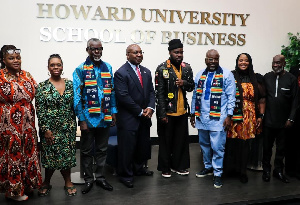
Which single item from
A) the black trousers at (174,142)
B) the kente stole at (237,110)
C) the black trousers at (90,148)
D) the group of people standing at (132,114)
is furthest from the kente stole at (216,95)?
the black trousers at (90,148)

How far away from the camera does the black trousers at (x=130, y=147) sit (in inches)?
148

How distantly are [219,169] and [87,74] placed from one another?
1.97 meters

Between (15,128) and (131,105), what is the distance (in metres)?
1.27

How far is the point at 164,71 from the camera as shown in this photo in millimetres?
3916

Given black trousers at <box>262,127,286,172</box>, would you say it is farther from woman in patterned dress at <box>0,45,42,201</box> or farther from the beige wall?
woman in patterned dress at <box>0,45,42,201</box>

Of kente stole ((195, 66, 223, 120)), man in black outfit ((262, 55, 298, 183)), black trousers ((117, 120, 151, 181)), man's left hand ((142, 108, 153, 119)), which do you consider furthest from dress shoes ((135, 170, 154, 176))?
man in black outfit ((262, 55, 298, 183))

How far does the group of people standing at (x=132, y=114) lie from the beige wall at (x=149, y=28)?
1.88 meters

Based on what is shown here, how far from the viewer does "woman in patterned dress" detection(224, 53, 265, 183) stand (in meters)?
3.82

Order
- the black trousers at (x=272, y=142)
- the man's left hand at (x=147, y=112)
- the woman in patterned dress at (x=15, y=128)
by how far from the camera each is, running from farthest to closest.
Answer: the black trousers at (x=272, y=142) < the man's left hand at (x=147, y=112) < the woman in patterned dress at (x=15, y=128)

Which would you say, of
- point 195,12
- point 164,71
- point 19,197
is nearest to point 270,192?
point 164,71

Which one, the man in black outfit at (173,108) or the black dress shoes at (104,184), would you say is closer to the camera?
the black dress shoes at (104,184)

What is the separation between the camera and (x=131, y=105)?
3.66 m

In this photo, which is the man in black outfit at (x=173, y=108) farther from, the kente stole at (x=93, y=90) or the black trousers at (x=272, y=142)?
the black trousers at (x=272, y=142)

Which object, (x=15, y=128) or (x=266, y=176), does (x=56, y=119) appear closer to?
(x=15, y=128)
